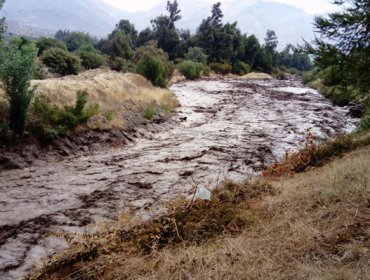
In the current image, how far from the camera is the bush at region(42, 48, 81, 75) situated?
34.8 meters

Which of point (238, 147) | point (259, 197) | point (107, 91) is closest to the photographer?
point (259, 197)

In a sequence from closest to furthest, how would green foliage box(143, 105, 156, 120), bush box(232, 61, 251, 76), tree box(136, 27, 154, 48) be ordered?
green foliage box(143, 105, 156, 120)
bush box(232, 61, 251, 76)
tree box(136, 27, 154, 48)

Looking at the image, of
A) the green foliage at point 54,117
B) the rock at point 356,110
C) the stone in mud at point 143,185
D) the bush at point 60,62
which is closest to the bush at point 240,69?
the bush at point 60,62

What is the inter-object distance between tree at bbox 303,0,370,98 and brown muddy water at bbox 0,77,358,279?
3774 mm

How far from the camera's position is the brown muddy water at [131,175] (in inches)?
286

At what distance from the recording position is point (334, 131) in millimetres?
19234

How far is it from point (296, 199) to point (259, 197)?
114cm

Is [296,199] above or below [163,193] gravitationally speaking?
above

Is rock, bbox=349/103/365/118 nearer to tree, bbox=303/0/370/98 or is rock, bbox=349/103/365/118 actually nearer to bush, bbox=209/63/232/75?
tree, bbox=303/0/370/98

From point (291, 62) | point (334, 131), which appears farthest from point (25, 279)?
point (291, 62)

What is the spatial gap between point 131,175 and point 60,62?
2757cm

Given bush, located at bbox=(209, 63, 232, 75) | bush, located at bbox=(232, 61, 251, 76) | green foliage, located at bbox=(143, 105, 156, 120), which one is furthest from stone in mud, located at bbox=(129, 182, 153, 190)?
bush, located at bbox=(232, 61, 251, 76)

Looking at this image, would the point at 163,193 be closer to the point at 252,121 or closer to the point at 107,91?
the point at 107,91

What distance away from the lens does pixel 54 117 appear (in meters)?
13.3
